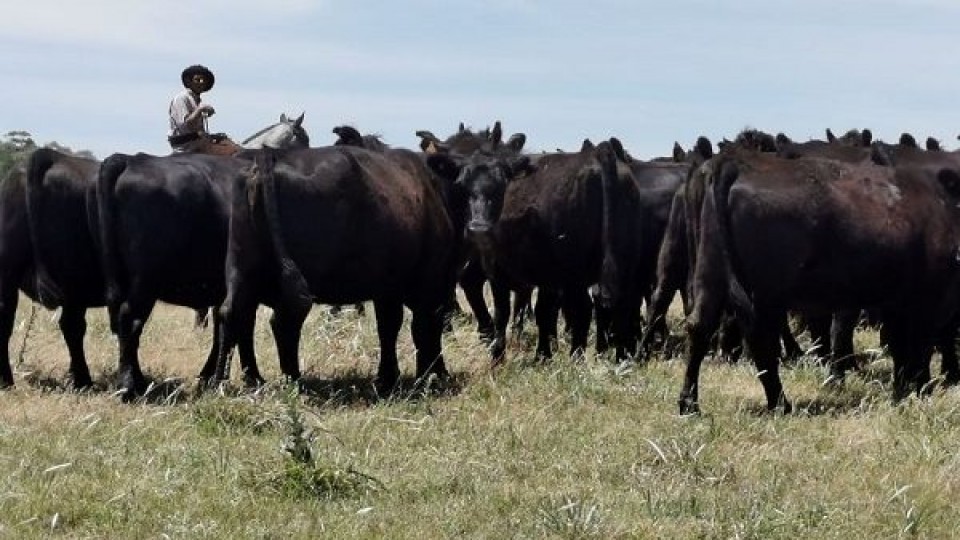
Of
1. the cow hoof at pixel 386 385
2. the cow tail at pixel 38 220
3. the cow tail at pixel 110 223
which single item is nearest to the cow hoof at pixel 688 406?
the cow hoof at pixel 386 385

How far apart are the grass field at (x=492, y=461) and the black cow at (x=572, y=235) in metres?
1.77

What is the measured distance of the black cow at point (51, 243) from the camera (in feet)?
36.2

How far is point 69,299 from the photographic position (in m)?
11.2

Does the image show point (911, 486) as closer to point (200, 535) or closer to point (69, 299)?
point (200, 535)

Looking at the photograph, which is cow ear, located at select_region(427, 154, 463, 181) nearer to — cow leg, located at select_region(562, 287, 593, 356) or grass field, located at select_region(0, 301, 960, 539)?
cow leg, located at select_region(562, 287, 593, 356)

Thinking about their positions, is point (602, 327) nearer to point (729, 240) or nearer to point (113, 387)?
point (729, 240)

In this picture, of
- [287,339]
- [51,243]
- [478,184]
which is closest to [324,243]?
[287,339]

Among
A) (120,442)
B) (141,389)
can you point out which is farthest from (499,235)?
(120,442)

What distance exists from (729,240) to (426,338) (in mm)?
2800

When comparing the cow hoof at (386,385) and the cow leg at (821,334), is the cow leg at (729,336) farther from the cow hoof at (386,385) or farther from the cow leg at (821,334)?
the cow hoof at (386,385)

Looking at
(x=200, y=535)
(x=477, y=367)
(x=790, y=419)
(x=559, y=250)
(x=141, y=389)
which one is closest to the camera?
(x=200, y=535)

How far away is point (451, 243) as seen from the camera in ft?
37.9

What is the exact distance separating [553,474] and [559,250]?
5147mm

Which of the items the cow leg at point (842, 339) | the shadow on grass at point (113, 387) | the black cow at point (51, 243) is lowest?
the shadow on grass at point (113, 387)
